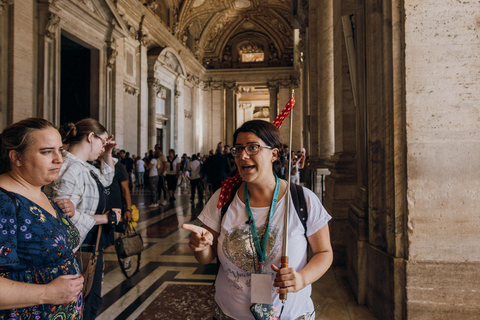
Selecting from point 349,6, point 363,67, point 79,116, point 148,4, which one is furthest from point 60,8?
point 363,67

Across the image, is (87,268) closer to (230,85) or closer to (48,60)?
(48,60)

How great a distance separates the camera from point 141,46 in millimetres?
16297

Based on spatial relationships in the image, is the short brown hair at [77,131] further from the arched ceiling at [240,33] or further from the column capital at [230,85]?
the column capital at [230,85]

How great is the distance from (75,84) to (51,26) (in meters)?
3.41

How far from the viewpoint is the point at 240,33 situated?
28266 millimetres

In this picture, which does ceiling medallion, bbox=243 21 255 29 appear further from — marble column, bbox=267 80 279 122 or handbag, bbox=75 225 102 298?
handbag, bbox=75 225 102 298

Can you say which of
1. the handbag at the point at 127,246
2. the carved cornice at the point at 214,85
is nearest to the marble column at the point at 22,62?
the handbag at the point at 127,246

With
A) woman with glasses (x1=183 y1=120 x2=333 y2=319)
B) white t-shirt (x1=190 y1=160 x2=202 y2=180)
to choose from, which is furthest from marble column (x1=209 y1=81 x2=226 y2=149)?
woman with glasses (x1=183 y1=120 x2=333 y2=319)

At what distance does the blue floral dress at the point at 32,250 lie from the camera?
133 cm

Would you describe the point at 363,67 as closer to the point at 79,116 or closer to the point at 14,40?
the point at 14,40

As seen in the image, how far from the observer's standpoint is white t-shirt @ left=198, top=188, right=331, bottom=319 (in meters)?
1.46

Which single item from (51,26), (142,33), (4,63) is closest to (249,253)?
(4,63)

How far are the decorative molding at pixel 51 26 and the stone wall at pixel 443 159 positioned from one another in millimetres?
10541

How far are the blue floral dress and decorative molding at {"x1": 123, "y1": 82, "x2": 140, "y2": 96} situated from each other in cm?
1447
